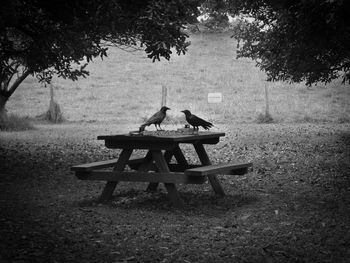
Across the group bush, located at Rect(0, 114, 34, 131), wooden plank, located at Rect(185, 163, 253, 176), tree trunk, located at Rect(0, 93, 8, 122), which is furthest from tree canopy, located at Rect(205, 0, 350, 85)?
bush, located at Rect(0, 114, 34, 131)

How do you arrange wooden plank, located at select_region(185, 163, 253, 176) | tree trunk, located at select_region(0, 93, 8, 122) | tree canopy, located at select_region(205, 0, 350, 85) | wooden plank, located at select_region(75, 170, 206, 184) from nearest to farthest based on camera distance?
wooden plank, located at select_region(185, 163, 253, 176)
wooden plank, located at select_region(75, 170, 206, 184)
tree canopy, located at select_region(205, 0, 350, 85)
tree trunk, located at select_region(0, 93, 8, 122)

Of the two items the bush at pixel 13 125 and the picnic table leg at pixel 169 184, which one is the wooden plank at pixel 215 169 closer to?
the picnic table leg at pixel 169 184

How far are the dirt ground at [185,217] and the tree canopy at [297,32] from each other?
2653 mm

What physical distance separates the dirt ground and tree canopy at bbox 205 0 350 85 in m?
2.65

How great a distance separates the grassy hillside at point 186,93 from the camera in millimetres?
28516

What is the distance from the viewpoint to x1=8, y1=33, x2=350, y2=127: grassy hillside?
2852cm

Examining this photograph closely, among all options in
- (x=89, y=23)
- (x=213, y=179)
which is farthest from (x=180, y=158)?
(x=89, y=23)

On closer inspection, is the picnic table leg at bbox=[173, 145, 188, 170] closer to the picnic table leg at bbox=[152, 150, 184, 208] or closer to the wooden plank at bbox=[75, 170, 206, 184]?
the picnic table leg at bbox=[152, 150, 184, 208]

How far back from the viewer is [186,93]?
112ft

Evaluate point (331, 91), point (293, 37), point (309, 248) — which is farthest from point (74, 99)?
point (309, 248)

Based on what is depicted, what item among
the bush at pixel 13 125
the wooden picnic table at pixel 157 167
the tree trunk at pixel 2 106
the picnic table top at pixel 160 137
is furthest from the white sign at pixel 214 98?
the picnic table top at pixel 160 137

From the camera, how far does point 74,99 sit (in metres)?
32.7

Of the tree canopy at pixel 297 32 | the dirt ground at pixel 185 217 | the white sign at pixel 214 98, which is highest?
the tree canopy at pixel 297 32

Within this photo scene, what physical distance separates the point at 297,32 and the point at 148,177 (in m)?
4.61
